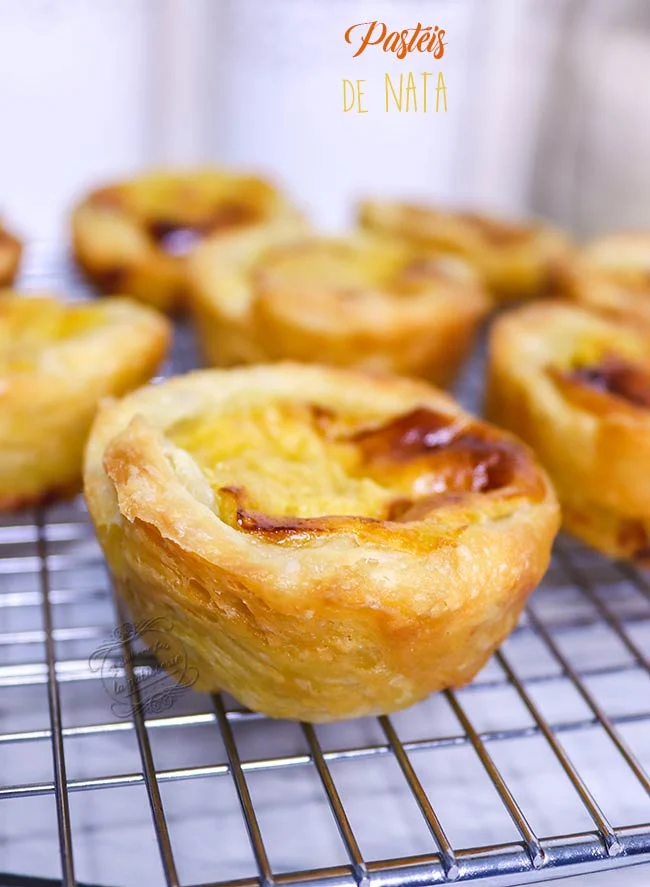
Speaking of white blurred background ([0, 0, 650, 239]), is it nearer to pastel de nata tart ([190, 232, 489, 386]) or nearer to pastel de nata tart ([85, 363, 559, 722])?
pastel de nata tart ([190, 232, 489, 386])

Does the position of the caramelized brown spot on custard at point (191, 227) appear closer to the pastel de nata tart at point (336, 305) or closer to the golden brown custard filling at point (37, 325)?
the pastel de nata tart at point (336, 305)

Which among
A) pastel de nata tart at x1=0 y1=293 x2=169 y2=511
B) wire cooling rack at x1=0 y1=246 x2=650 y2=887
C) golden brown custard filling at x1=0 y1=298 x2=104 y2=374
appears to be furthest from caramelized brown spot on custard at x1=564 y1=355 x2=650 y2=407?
golden brown custard filling at x1=0 y1=298 x2=104 y2=374

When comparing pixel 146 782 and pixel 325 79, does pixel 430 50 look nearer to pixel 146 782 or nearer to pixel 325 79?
pixel 325 79

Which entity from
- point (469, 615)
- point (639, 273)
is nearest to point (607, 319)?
point (639, 273)

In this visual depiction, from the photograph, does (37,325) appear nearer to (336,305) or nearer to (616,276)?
(336,305)

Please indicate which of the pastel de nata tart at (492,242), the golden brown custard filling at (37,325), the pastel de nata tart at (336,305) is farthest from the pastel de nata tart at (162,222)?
the golden brown custard filling at (37,325)

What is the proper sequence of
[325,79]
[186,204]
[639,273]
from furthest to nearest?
[186,204], [639,273], [325,79]
